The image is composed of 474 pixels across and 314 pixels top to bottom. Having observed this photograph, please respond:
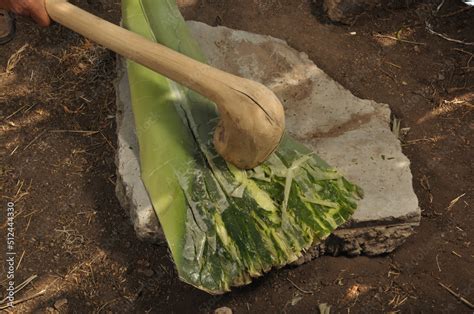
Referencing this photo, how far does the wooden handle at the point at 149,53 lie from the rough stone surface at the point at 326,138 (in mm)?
482

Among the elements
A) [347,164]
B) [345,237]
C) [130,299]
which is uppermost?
[347,164]

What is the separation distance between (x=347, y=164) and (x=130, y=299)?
44.5 inches

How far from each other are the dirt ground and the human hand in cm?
67

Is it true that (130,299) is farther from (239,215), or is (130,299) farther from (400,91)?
(400,91)

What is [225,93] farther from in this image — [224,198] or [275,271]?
[275,271]

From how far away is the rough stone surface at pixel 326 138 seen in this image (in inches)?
91.5

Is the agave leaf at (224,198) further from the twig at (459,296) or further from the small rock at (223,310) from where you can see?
the twig at (459,296)

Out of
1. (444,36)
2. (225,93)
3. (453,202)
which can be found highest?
(225,93)

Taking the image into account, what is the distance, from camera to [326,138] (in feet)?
8.45

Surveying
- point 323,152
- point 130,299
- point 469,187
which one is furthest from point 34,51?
point 469,187

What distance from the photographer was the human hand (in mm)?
2412

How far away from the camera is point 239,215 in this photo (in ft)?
7.35

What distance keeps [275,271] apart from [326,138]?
653 millimetres

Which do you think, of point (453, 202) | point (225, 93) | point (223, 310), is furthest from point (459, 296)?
point (225, 93)
